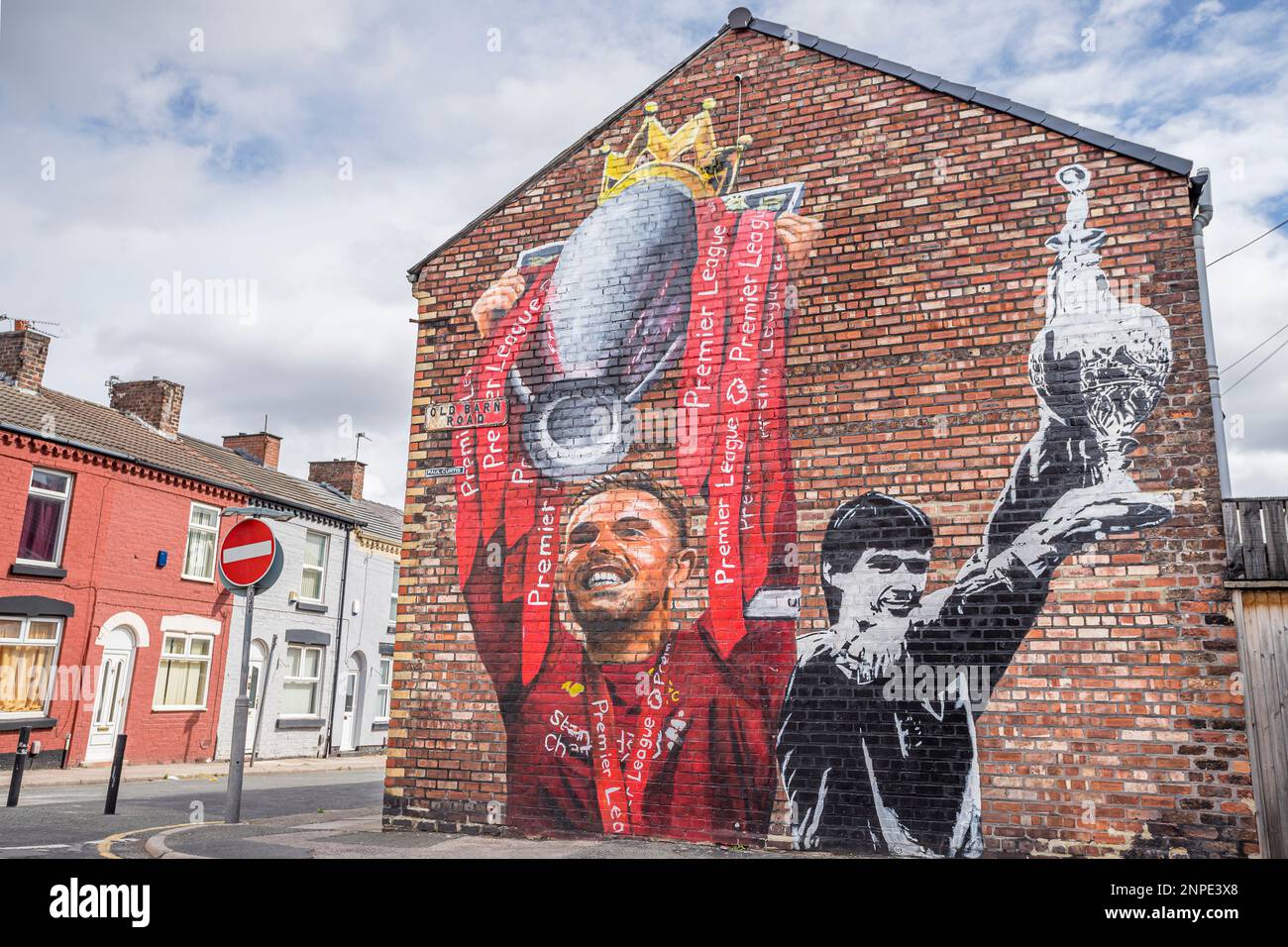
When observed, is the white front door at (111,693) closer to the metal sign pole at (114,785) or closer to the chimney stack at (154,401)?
the chimney stack at (154,401)

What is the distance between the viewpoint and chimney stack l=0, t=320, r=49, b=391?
19.0 metres

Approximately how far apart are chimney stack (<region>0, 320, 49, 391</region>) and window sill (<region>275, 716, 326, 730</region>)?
32.3 feet

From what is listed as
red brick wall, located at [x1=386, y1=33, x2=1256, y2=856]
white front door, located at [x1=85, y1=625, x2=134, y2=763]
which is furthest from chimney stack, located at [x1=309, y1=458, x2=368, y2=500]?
red brick wall, located at [x1=386, y1=33, x2=1256, y2=856]

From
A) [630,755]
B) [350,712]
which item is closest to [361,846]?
[630,755]

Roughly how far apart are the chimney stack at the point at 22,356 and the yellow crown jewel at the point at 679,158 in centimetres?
1585

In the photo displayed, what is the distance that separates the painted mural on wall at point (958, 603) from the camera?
7.01 meters

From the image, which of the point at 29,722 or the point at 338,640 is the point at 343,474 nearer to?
the point at 338,640

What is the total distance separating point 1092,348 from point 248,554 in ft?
25.6

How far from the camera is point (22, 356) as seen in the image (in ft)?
62.4

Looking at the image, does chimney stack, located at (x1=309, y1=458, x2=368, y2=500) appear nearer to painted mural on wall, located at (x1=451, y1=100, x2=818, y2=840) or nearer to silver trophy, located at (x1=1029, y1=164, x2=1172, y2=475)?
painted mural on wall, located at (x1=451, y1=100, x2=818, y2=840)

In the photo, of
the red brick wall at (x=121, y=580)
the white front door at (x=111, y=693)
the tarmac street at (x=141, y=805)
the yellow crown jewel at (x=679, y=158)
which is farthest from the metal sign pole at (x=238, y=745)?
the white front door at (x=111, y=693)
